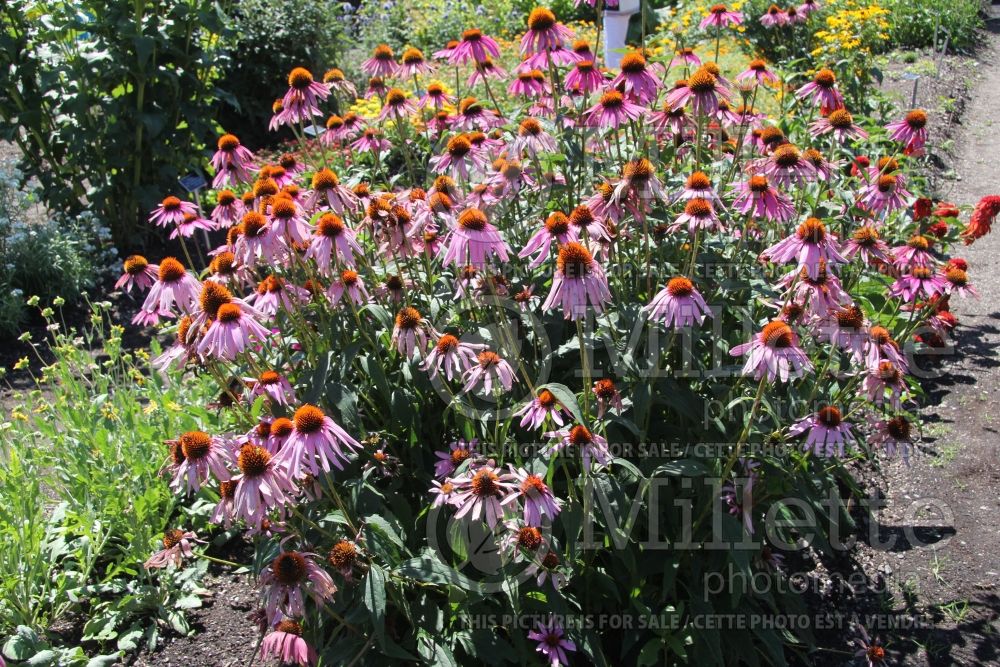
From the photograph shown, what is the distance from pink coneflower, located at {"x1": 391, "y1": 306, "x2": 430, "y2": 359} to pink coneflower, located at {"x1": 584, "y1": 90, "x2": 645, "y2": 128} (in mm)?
872

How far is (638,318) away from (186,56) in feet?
12.2

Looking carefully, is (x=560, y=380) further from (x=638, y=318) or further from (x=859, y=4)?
(x=859, y=4)

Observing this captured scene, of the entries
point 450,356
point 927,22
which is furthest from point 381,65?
point 927,22

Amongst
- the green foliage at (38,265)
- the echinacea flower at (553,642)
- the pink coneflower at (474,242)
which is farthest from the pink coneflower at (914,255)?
the green foliage at (38,265)

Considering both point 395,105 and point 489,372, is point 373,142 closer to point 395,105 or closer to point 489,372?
point 395,105

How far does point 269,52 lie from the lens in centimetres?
738

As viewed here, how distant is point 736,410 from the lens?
259 cm

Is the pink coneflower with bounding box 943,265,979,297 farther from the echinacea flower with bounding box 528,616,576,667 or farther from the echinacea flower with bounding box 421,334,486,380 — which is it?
the echinacea flower with bounding box 528,616,576,667

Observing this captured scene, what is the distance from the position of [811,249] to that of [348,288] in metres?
1.30

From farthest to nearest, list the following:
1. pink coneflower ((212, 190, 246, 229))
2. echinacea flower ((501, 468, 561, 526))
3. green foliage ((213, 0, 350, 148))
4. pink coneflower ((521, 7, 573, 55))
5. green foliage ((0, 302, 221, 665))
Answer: green foliage ((213, 0, 350, 148))
pink coneflower ((521, 7, 573, 55))
pink coneflower ((212, 190, 246, 229))
green foliage ((0, 302, 221, 665))
echinacea flower ((501, 468, 561, 526))

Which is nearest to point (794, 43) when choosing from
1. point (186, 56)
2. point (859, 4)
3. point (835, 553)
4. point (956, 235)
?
point (859, 4)

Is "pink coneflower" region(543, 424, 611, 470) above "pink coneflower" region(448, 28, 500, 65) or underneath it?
underneath

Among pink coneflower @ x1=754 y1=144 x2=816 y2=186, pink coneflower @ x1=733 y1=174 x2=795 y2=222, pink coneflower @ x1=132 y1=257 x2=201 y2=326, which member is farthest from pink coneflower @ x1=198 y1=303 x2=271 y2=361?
pink coneflower @ x1=754 y1=144 x2=816 y2=186

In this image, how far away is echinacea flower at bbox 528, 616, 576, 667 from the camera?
2213mm
